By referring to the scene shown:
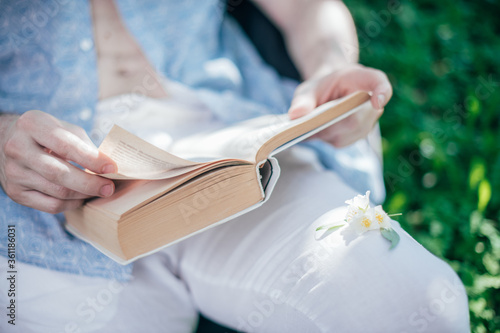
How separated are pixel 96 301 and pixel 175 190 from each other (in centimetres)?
34

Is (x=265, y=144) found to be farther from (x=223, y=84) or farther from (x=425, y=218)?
(x=425, y=218)

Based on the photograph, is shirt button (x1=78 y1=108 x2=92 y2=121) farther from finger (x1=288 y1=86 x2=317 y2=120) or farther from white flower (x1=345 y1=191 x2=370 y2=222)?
white flower (x1=345 y1=191 x2=370 y2=222)

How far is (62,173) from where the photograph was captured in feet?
2.33

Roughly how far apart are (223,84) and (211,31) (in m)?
0.16

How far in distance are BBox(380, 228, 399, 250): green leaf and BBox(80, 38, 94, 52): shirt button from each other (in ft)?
2.54

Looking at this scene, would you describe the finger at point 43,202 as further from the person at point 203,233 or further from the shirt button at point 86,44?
the shirt button at point 86,44

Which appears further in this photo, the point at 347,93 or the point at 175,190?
the point at 347,93

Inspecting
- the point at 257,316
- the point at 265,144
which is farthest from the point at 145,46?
the point at 257,316

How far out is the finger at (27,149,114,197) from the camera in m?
0.71

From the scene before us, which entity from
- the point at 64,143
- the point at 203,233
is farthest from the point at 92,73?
the point at 203,233

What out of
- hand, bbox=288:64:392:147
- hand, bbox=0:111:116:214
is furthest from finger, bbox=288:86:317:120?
hand, bbox=0:111:116:214

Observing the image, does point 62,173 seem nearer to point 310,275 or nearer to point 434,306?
point 310,275

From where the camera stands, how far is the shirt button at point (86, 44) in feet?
3.21

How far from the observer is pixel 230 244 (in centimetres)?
86
